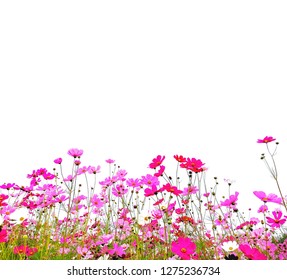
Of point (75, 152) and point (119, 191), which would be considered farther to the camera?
point (119, 191)

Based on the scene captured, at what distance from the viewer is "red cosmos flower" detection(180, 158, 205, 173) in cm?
274

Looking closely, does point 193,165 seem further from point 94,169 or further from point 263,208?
point 94,169

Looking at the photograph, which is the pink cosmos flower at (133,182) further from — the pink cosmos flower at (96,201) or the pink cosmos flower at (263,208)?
the pink cosmos flower at (263,208)

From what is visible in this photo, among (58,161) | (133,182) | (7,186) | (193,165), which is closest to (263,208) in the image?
(193,165)

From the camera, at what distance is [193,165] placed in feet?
9.08

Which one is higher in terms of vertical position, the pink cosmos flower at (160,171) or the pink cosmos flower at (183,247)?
the pink cosmos flower at (160,171)

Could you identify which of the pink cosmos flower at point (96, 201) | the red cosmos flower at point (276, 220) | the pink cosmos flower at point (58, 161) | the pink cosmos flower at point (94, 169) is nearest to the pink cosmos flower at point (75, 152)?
the pink cosmos flower at point (58, 161)

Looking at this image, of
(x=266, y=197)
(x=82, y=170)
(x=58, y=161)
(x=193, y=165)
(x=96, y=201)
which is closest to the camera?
(x=266, y=197)

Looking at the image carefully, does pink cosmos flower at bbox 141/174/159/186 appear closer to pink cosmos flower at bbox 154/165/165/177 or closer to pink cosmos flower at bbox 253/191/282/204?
pink cosmos flower at bbox 154/165/165/177

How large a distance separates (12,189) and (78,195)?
637mm

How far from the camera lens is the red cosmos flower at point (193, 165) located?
2744 millimetres

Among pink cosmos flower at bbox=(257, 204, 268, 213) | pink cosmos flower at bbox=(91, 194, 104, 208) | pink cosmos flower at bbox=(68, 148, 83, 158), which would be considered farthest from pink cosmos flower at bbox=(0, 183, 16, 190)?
pink cosmos flower at bbox=(257, 204, 268, 213)
